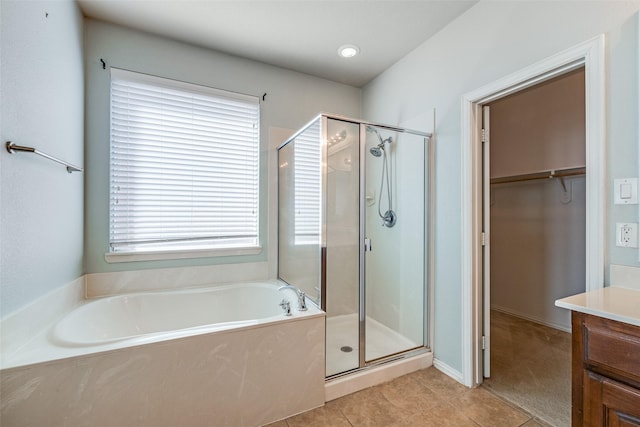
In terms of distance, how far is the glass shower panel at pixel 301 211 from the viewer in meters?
2.02

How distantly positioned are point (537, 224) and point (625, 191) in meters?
2.01

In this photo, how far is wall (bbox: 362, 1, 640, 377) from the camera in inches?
49.3

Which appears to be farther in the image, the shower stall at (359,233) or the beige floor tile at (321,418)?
the shower stall at (359,233)

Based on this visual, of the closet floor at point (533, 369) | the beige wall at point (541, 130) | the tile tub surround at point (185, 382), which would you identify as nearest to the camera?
the tile tub surround at point (185, 382)

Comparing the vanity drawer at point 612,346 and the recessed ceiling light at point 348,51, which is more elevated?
the recessed ceiling light at point 348,51

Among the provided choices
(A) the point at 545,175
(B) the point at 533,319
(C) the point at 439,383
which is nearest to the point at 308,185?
(C) the point at 439,383

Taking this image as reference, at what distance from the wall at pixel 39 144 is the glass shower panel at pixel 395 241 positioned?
1.98 meters

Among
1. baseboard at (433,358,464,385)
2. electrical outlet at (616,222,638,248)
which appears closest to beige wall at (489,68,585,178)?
electrical outlet at (616,222,638,248)

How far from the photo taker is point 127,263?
221cm

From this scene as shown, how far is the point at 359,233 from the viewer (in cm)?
208

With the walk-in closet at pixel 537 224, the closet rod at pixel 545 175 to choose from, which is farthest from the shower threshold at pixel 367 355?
the closet rod at pixel 545 175

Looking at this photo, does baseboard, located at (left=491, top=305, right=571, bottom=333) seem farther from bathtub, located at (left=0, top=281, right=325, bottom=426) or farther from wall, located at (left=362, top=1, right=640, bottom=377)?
bathtub, located at (left=0, top=281, right=325, bottom=426)

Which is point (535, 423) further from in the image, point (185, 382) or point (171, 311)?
point (171, 311)

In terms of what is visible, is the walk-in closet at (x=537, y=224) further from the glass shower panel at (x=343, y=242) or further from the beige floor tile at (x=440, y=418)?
the glass shower panel at (x=343, y=242)
